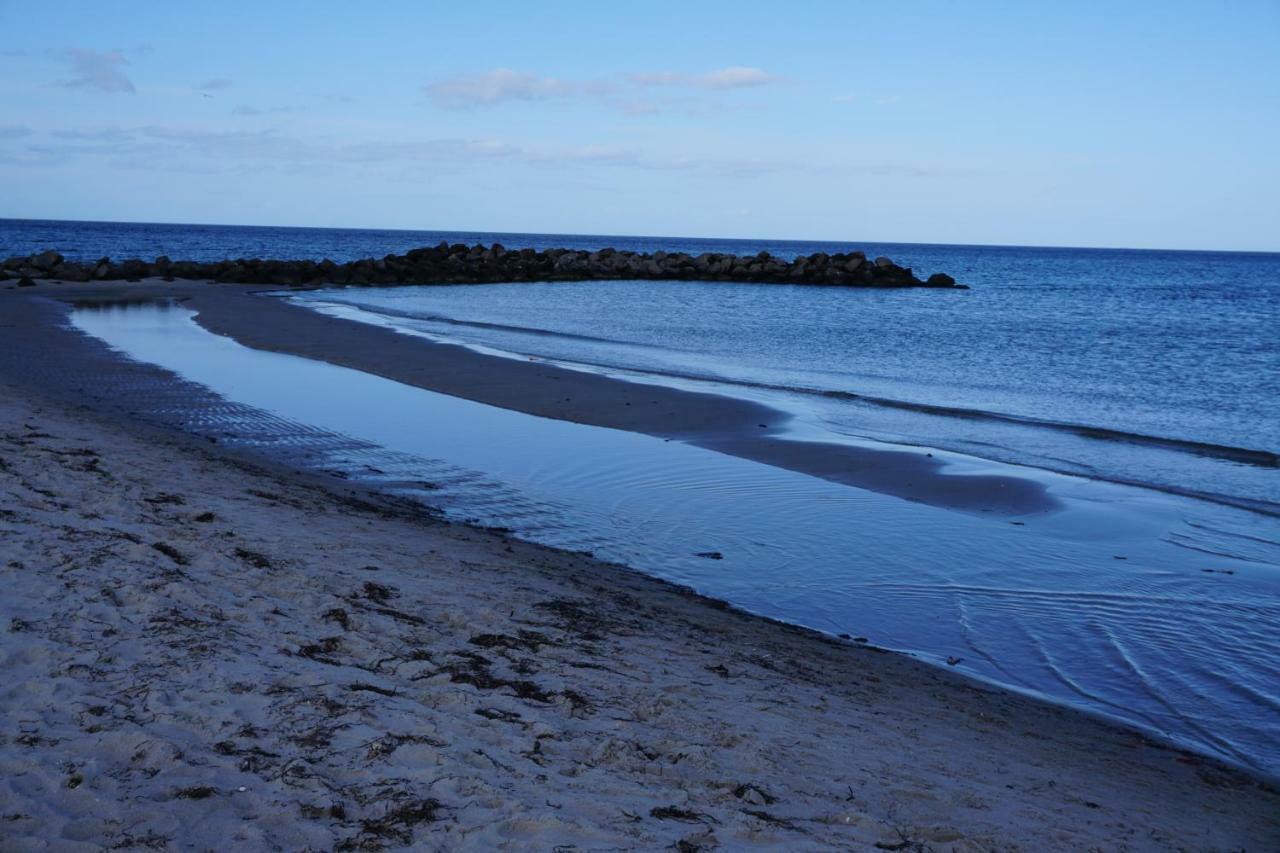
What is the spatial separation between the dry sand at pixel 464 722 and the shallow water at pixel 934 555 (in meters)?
0.67

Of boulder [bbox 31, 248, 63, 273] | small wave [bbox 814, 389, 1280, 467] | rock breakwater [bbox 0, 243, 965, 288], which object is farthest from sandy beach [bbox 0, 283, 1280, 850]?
rock breakwater [bbox 0, 243, 965, 288]

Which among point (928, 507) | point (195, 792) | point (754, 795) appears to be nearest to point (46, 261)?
point (928, 507)

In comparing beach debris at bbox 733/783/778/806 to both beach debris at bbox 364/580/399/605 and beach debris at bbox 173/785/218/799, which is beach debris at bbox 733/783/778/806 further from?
beach debris at bbox 364/580/399/605

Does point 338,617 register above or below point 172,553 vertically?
Result: below

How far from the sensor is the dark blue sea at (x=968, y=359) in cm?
1409

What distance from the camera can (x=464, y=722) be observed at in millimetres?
4203

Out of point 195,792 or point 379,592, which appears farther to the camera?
point 379,592

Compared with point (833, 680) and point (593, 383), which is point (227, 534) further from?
point (593, 383)

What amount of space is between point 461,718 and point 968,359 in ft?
75.3

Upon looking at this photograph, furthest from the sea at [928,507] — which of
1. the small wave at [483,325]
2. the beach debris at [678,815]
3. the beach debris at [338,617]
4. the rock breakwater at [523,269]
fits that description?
the rock breakwater at [523,269]

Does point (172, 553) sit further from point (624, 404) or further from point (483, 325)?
point (483, 325)

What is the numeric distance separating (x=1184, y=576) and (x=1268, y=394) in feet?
46.2

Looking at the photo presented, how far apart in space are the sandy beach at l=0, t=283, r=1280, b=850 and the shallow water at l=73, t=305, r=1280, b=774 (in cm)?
59

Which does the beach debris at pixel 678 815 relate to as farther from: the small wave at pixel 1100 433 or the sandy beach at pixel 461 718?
the small wave at pixel 1100 433
